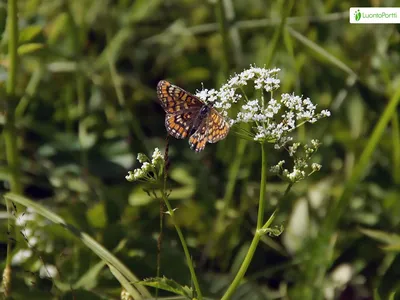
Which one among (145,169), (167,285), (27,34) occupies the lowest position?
(167,285)

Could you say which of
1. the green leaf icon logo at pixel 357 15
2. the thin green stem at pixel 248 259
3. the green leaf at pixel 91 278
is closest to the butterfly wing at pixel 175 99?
the thin green stem at pixel 248 259

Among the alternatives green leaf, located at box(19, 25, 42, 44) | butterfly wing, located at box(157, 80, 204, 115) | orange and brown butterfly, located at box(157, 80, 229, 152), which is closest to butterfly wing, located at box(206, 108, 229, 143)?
orange and brown butterfly, located at box(157, 80, 229, 152)

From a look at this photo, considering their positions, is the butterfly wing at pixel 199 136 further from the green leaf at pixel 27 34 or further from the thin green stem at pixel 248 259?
the green leaf at pixel 27 34

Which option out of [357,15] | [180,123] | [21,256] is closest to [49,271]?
[21,256]

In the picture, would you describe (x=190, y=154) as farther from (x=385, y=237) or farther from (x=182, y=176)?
(x=385, y=237)

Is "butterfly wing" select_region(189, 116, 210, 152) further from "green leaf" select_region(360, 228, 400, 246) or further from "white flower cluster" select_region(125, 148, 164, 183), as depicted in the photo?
"green leaf" select_region(360, 228, 400, 246)
